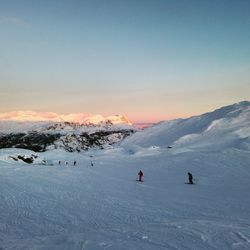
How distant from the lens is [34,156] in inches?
2936

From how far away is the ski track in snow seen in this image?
40.0 ft

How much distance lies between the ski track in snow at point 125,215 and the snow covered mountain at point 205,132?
59.2m

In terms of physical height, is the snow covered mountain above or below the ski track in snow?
above

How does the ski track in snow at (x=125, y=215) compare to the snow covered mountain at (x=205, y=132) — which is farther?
the snow covered mountain at (x=205, y=132)

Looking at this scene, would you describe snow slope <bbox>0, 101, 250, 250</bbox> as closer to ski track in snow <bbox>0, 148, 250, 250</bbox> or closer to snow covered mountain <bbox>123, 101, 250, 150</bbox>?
ski track in snow <bbox>0, 148, 250, 250</bbox>

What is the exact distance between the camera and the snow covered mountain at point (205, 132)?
10544 cm

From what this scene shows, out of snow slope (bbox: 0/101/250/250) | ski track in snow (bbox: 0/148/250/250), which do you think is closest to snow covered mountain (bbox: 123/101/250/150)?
snow slope (bbox: 0/101/250/250)

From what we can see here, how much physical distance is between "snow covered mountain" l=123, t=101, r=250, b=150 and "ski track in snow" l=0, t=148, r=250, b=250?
59.2 meters

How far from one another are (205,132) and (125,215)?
361ft

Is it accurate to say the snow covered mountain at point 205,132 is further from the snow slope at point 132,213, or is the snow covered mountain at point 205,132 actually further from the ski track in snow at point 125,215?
the ski track in snow at point 125,215

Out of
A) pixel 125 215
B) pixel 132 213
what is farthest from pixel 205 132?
pixel 125 215

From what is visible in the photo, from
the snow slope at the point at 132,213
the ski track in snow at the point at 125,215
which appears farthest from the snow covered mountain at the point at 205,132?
the ski track in snow at the point at 125,215

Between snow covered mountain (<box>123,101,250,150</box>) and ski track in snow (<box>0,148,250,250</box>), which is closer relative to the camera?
ski track in snow (<box>0,148,250,250</box>)

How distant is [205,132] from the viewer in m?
→ 125
